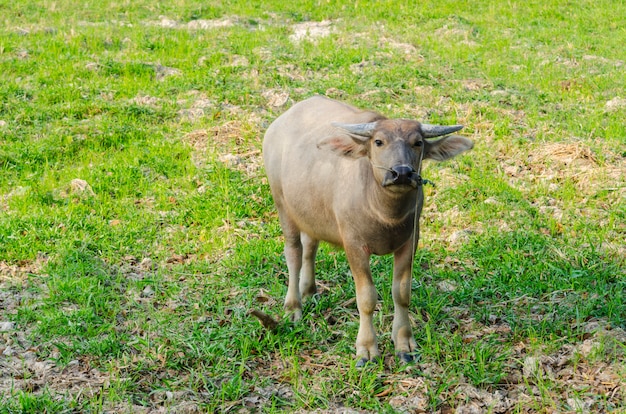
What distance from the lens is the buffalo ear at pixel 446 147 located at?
4879 mm

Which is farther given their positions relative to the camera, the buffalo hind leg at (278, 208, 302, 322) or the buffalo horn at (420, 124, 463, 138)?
the buffalo hind leg at (278, 208, 302, 322)

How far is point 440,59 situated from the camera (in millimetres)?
11305

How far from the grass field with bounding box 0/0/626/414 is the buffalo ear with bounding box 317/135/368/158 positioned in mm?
1310

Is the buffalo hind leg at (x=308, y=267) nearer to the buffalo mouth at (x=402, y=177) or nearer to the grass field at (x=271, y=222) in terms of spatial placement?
the grass field at (x=271, y=222)

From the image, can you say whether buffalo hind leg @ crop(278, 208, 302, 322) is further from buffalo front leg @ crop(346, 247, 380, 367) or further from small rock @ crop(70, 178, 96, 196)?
small rock @ crop(70, 178, 96, 196)

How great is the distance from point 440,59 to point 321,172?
250 inches

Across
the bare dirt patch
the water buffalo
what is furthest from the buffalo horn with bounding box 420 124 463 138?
the bare dirt patch

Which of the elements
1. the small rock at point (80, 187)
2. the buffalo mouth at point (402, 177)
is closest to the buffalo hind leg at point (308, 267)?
the buffalo mouth at point (402, 177)

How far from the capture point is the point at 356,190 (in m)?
5.14

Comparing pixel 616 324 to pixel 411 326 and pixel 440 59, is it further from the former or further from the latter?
pixel 440 59

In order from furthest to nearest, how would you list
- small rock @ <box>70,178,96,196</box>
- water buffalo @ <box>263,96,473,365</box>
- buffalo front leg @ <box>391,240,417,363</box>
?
small rock @ <box>70,178,96,196</box>
buffalo front leg @ <box>391,240,417,363</box>
water buffalo @ <box>263,96,473,365</box>

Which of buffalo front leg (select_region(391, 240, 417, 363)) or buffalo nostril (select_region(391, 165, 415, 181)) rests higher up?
buffalo nostril (select_region(391, 165, 415, 181))

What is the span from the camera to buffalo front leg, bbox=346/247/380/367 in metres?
5.19

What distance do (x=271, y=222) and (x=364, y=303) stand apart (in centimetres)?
236
